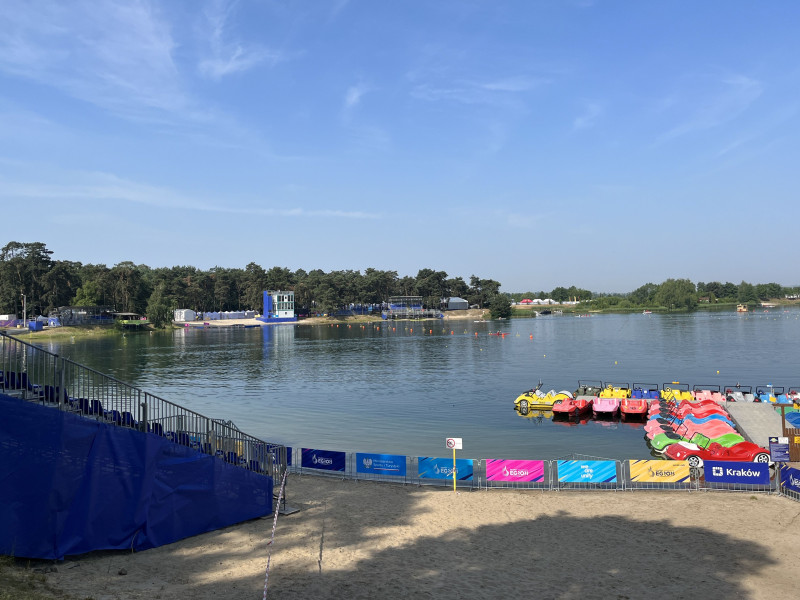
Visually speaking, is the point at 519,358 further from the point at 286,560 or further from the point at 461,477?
the point at 286,560

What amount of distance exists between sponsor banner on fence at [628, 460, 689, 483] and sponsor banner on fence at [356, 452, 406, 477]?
412 inches

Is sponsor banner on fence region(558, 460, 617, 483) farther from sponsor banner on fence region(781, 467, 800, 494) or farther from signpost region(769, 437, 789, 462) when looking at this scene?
signpost region(769, 437, 789, 462)

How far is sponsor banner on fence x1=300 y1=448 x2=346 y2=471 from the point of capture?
28.5 metres

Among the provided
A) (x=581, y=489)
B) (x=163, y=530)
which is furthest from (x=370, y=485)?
(x=163, y=530)

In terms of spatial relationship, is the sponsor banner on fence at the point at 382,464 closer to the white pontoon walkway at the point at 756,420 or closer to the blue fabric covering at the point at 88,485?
the blue fabric covering at the point at 88,485

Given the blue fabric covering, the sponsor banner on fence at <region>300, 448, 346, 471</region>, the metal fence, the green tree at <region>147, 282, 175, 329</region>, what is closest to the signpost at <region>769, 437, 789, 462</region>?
the sponsor banner on fence at <region>300, 448, 346, 471</region>

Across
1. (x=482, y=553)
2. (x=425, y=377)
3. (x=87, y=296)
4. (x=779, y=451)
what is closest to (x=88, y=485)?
(x=482, y=553)

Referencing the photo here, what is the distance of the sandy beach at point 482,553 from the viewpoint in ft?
47.5

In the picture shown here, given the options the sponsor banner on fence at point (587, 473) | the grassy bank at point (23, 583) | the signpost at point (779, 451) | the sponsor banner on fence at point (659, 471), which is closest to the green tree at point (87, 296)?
the sponsor banner on fence at point (587, 473)

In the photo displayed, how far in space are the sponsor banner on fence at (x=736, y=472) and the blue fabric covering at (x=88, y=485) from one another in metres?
20.9

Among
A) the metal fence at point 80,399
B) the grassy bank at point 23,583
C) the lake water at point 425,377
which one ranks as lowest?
the lake water at point 425,377

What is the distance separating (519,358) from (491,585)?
286ft

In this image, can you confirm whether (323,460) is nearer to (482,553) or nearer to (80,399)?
(482,553)

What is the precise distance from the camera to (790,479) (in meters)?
23.5
